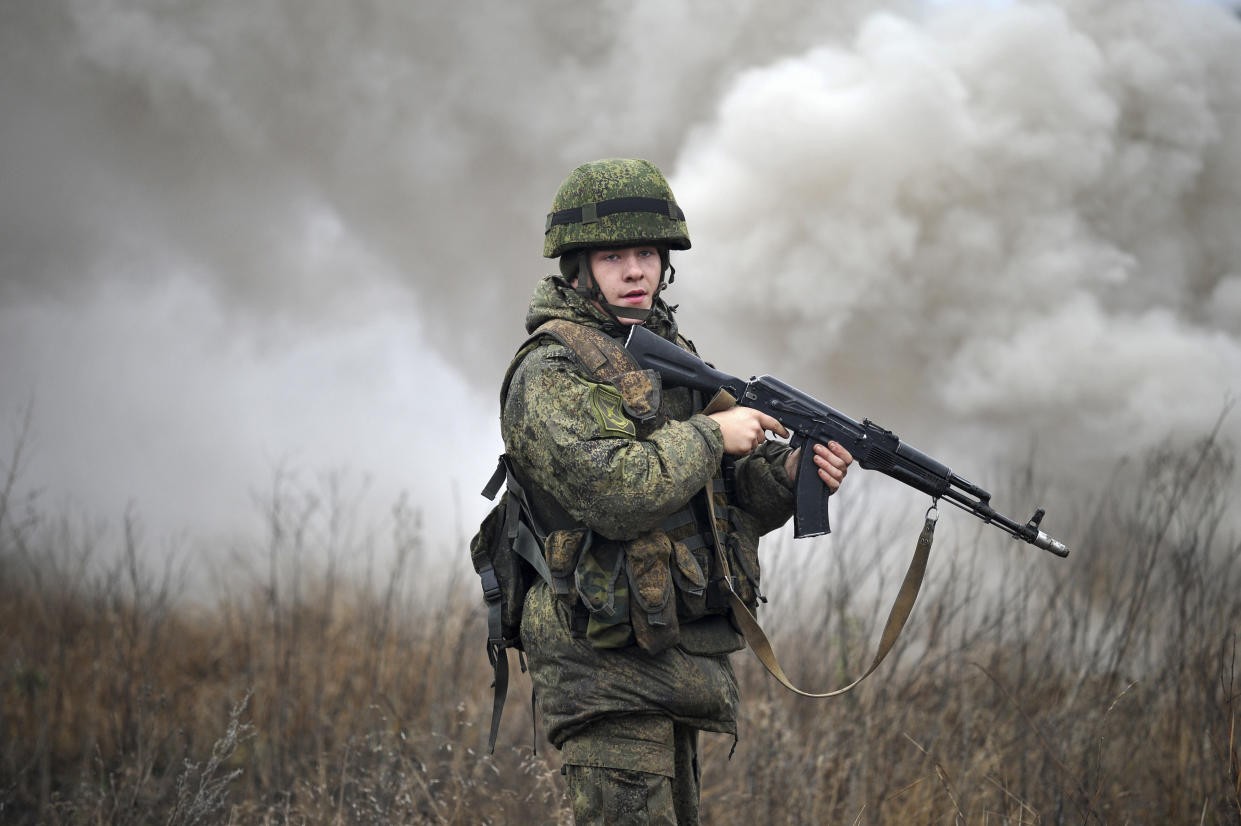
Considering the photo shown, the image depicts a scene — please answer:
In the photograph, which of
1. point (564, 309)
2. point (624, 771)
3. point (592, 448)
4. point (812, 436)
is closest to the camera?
point (592, 448)

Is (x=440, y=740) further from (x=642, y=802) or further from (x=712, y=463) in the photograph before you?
(x=712, y=463)

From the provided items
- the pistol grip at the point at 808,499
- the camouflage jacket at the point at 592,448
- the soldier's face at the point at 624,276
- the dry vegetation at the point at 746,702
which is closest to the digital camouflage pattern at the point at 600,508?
the camouflage jacket at the point at 592,448

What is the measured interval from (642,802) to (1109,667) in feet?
11.3

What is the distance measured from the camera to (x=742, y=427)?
Result: 3006 mm

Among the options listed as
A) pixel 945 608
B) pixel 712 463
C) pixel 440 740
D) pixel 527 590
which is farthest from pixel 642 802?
pixel 945 608

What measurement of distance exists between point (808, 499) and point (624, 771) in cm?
106

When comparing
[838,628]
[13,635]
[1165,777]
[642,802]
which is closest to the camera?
[642,802]

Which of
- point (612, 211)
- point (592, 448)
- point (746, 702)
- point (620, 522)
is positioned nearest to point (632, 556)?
point (620, 522)

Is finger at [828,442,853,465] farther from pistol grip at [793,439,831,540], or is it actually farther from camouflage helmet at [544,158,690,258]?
camouflage helmet at [544,158,690,258]

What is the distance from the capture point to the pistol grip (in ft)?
10.1

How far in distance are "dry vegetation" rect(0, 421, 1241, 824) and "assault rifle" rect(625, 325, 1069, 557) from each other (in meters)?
1.36

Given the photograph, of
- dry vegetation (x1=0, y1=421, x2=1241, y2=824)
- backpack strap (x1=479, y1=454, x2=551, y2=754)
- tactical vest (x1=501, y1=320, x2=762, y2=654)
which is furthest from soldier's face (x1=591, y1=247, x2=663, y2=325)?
dry vegetation (x1=0, y1=421, x2=1241, y2=824)

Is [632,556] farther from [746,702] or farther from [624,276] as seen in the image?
[746,702]

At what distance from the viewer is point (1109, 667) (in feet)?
16.5
